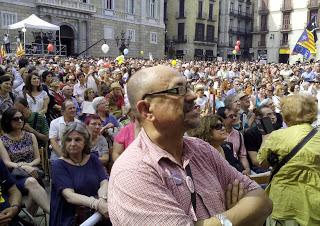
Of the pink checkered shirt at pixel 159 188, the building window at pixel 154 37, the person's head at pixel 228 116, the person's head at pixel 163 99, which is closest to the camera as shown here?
the pink checkered shirt at pixel 159 188

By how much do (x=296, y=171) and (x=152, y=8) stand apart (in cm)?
3966

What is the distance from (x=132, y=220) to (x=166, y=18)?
50.7 m

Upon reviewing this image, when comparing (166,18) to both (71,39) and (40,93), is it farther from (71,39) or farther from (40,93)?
(40,93)

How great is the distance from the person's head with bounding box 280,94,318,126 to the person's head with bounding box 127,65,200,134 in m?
1.64

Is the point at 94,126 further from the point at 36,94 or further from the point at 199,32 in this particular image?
the point at 199,32

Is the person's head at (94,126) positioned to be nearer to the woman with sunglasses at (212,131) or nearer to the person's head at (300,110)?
the woman with sunglasses at (212,131)

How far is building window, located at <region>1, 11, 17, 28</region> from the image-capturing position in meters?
28.0

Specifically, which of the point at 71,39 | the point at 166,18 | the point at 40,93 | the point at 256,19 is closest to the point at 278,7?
the point at 256,19

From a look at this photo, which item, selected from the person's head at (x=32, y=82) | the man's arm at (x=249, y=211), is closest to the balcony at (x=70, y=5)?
the person's head at (x=32, y=82)

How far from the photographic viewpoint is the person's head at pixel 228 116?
14.6ft

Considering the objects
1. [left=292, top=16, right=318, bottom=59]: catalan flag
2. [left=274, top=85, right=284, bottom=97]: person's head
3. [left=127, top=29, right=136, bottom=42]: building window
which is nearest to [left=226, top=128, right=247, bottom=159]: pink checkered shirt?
[left=274, top=85, right=284, bottom=97]: person's head

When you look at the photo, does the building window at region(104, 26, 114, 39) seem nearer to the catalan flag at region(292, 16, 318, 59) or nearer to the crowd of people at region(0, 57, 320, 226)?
the catalan flag at region(292, 16, 318, 59)

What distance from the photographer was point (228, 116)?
14.8 feet

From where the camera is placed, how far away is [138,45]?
39250 mm
